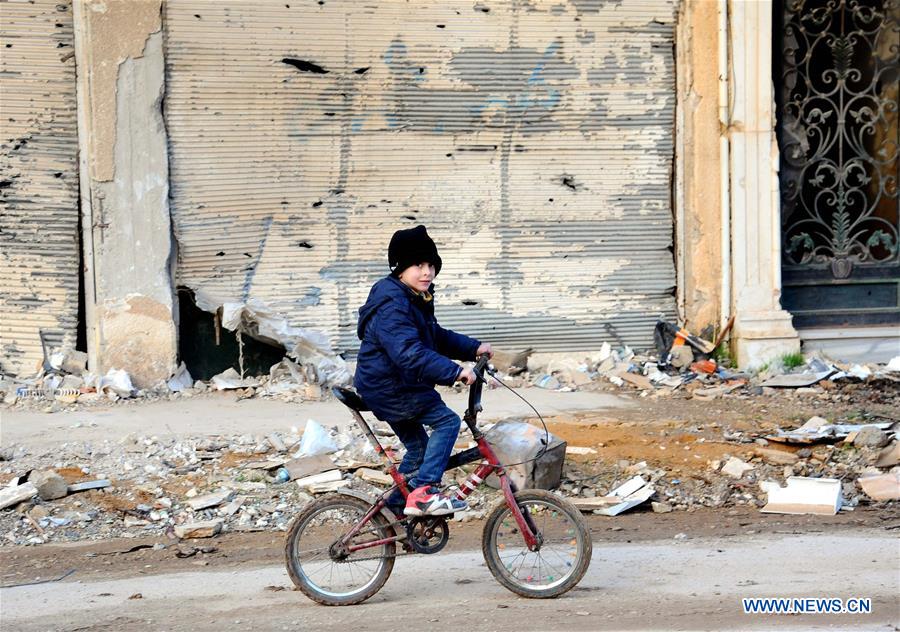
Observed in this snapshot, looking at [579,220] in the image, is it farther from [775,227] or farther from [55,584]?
[55,584]

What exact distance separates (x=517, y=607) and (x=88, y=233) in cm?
532

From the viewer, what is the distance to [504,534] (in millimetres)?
4898

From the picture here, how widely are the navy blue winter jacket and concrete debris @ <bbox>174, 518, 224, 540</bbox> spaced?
1.86 m

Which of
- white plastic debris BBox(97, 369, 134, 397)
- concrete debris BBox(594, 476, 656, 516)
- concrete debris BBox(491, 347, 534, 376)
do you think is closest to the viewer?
concrete debris BBox(594, 476, 656, 516)

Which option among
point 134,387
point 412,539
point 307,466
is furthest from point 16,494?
point 412,539

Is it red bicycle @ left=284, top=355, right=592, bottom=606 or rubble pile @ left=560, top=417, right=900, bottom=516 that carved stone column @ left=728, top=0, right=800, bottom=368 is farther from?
red bicycle @ left=284, top=355, right=592, bottom=606

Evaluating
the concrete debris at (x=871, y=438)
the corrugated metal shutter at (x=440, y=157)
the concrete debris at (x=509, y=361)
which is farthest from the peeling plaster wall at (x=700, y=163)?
the concrete debris at (x=871, y=438)

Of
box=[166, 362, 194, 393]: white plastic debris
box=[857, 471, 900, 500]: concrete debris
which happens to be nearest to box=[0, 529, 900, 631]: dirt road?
box=[857, 471, 900, 500]: concrete debris

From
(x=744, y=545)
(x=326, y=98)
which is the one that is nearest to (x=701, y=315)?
(x=326, y=98)

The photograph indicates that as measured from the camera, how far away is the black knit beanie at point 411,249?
481cm

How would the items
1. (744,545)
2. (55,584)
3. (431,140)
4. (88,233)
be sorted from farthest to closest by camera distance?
(431,140) < (88,233) < (744,545) < (55,584)

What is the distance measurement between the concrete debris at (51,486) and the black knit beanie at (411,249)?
2927 mm

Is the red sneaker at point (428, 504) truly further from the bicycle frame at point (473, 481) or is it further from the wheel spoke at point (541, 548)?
the wheel spoke at point (541, 548)

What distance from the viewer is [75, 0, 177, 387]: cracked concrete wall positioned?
8.66m
